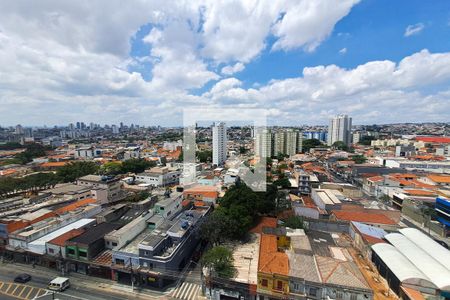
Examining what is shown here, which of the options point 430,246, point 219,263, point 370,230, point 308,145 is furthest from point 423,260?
point 308,145

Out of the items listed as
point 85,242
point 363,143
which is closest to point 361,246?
point 85,242

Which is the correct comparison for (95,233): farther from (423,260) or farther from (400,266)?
(423,260)

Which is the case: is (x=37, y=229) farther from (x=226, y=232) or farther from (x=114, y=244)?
(x=226, y=232)

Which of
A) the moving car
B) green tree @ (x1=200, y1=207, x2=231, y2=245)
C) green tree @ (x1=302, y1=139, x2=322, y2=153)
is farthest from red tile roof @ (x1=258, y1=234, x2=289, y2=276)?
green tree @ (x1=302, y1=139, x2=322, y2=153)

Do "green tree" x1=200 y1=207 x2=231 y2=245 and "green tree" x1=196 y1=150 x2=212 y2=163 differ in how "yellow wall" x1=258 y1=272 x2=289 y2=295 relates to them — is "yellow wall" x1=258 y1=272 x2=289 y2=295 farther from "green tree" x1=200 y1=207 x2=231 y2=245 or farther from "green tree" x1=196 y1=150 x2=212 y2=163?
"green tree" x1=196 y1=150 x2=212 y2=163

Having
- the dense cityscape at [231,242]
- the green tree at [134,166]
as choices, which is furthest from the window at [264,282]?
the green tree at [134,166]
